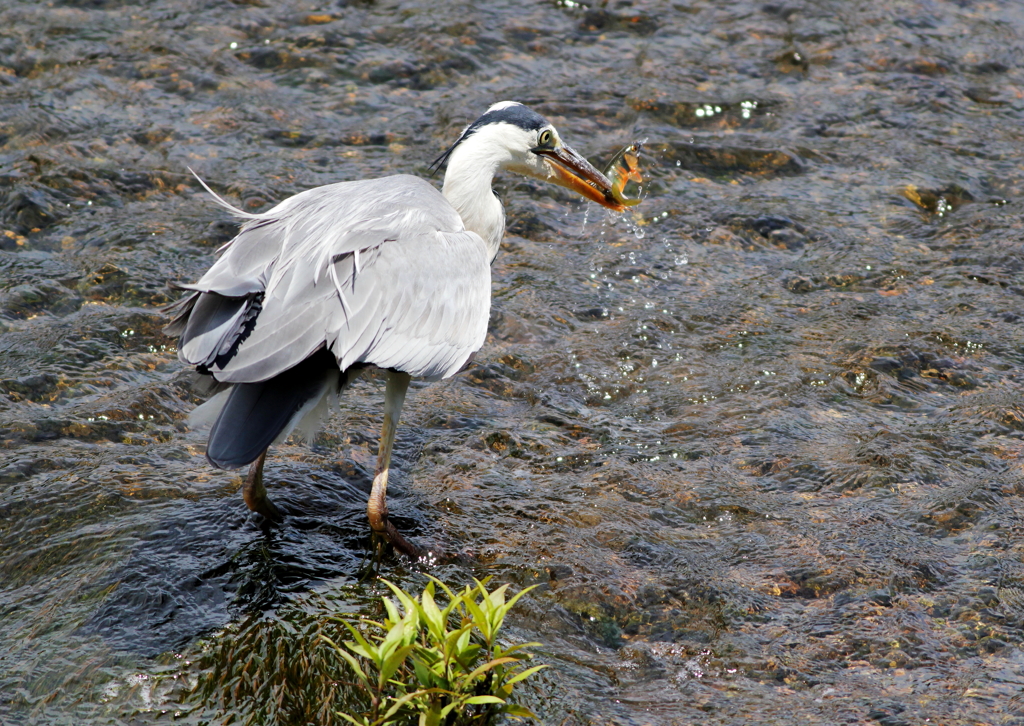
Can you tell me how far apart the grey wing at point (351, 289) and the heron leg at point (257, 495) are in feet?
1.95

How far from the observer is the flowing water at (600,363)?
12.4 ft

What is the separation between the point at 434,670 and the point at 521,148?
2858 millimetres

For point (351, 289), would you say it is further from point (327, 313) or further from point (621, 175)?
point (621, 175)

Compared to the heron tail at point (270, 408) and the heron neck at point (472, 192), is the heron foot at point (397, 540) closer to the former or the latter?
the heron tail at point (270, 408)

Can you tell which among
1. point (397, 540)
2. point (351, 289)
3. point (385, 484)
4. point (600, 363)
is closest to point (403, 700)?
point (397, 540)

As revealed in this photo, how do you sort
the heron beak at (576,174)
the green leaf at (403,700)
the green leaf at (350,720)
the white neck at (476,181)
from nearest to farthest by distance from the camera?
the green leaf at (403,700) < the green leaf at (350,720) < the white neck at (476,181) < the heron beak at (576,174)

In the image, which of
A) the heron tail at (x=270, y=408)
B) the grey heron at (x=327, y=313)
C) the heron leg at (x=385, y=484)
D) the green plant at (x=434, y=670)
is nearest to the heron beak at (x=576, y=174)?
the grey heron at (x=327, y=313)

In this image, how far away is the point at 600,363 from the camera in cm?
567

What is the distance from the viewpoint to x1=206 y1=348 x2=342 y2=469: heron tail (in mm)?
3629

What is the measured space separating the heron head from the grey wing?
53 centimetres

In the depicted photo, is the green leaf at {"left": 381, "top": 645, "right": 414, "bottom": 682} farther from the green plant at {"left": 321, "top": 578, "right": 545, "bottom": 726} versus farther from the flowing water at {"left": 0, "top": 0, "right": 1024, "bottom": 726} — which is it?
the flowing water at {"left": 0, "top": 0, "right": 1024, "bottom": 726}

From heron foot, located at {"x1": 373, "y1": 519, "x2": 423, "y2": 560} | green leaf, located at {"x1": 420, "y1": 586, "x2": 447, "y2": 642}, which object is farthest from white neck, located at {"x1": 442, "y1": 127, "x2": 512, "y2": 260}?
green leaf, located at {"x1": 420, "y1": 586, "x2": 447, "y2": 642}

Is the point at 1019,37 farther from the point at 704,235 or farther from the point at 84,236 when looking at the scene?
the point at 84,236

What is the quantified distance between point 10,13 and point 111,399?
A: 5032mm
